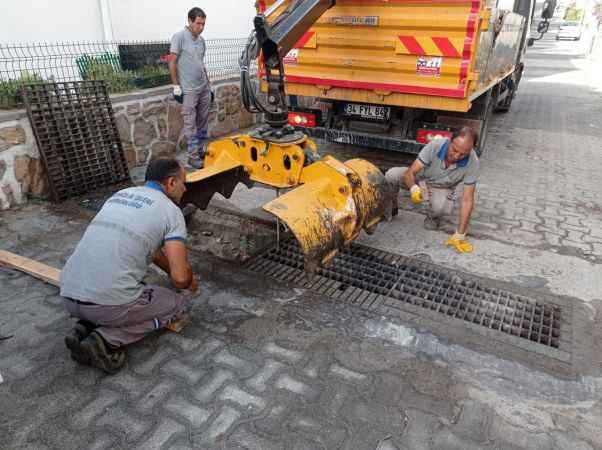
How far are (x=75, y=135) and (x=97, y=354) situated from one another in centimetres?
322

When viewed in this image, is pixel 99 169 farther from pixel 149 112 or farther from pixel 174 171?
pixel 174 171

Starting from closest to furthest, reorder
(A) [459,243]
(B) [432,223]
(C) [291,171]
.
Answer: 1. (C) [291,171]
2. (A) [459,243]
3. (B) [432,223]

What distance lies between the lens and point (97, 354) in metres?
2.44

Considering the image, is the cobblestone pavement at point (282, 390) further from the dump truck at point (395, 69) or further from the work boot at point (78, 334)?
the dump truck at point (395, 69)

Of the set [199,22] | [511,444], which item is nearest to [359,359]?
[511,444]

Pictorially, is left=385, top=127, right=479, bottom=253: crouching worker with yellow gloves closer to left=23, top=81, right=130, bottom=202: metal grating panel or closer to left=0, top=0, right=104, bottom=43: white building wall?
left=23, top=81, right=130, bottom=202: metal grating panel

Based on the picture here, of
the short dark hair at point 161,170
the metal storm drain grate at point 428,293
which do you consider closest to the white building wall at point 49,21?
the short dark hair at point 161,170

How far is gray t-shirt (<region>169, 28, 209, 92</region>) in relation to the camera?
5.54m

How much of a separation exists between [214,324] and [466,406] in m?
1.66

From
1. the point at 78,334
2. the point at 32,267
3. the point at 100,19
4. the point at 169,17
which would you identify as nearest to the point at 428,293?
the point at 78,334

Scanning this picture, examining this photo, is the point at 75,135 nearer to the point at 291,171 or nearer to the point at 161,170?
the point at 291,171

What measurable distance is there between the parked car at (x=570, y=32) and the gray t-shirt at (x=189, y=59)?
40559 mm

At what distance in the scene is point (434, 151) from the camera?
13.7 ft

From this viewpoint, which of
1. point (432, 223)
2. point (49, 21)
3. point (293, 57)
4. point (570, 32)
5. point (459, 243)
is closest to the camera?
point (459, 243)
